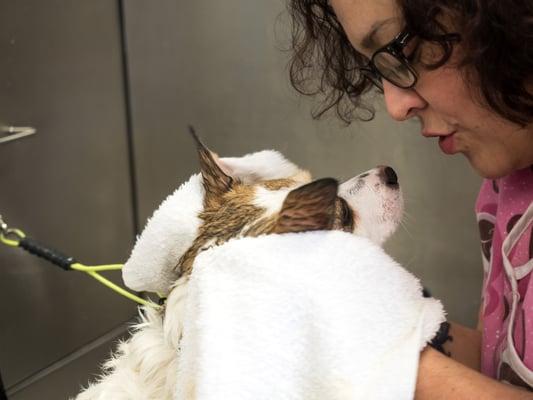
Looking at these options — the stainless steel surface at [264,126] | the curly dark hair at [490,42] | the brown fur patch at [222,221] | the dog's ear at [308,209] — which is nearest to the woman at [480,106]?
the curly dark hair at [490,42]

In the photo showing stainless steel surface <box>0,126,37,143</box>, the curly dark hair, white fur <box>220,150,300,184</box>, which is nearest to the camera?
the curly dark hair

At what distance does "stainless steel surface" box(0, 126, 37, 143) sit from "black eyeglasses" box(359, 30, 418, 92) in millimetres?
1030

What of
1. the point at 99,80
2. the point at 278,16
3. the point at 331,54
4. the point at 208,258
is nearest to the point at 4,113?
the point at 99,80

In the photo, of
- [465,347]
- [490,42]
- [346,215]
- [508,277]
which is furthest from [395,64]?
[465,347]

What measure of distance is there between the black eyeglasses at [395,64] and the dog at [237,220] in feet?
0.46

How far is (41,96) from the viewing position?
5.18ft

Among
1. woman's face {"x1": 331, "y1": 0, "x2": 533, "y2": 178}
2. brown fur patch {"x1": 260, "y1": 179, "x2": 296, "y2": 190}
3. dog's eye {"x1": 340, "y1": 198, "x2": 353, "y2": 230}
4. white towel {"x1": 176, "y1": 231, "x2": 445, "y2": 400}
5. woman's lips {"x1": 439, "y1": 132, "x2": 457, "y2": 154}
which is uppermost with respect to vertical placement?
woman's face {"x1": 331, "y1": 0, "x2": 533, "y2": 178}

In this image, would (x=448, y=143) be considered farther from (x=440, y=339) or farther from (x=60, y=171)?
(x=60, y=171)

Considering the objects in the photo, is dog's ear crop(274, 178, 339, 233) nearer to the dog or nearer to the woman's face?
the dog

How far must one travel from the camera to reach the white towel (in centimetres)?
67

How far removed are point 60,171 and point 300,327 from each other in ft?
3.85

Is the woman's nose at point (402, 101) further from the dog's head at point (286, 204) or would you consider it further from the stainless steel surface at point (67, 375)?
the stainless steel surface at point (67, 375)

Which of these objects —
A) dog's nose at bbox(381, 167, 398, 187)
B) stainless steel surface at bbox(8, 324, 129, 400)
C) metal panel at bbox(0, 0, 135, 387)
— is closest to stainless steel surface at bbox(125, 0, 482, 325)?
metal panel at bbox(0, 0, 135, 387)

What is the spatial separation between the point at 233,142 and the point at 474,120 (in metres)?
1.13
